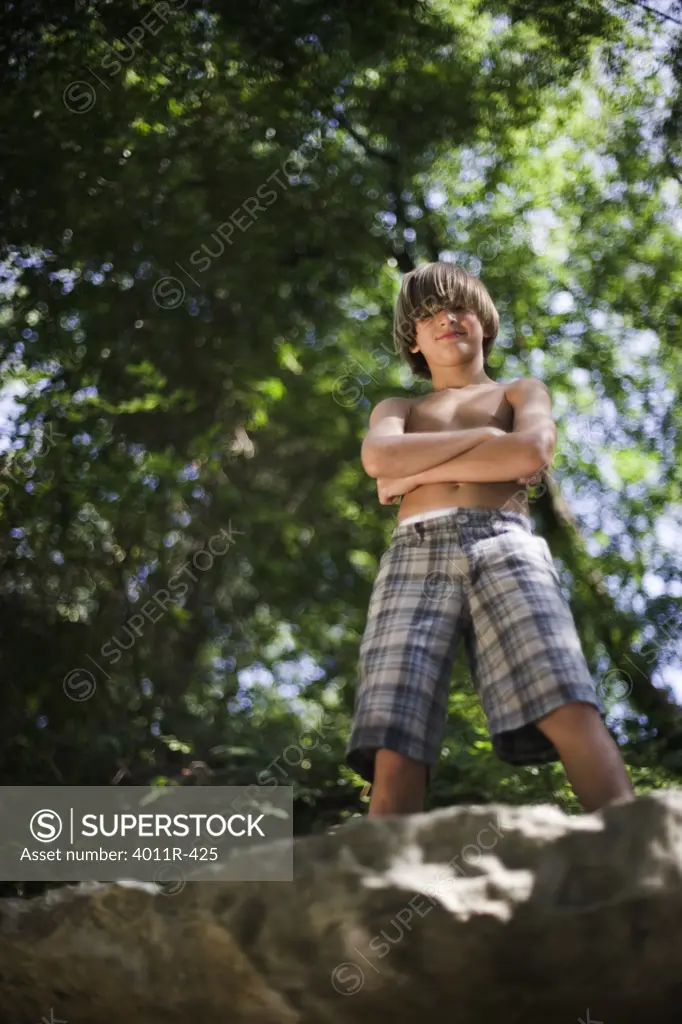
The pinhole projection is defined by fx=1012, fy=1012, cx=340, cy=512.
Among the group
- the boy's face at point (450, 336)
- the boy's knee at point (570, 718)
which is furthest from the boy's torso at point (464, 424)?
the boy's knee at point (570, 718)

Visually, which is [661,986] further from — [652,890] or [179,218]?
[179,218]

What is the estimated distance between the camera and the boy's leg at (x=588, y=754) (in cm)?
244

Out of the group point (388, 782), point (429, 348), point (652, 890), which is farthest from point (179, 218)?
point (652, 890)

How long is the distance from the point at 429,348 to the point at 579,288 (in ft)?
14.5

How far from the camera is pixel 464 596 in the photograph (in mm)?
2811

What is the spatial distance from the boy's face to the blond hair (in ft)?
0.07

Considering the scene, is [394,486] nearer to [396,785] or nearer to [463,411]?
[463,411]

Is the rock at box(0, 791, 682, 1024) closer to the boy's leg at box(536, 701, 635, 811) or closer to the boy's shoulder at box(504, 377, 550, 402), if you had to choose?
the boy's leg at box(536, 701, 635, 811)

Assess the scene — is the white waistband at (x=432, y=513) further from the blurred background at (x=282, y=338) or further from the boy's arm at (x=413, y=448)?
the blurred background at (x=282, y=338)

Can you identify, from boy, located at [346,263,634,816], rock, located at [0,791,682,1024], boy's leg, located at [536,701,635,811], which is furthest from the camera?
boy, located at [346,263,634,816]

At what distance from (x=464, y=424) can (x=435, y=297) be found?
0.42 m

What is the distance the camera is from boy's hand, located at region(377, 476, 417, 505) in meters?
2.98

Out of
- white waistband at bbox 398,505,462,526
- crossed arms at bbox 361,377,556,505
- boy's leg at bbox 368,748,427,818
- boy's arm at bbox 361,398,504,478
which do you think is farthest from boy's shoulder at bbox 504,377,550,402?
boy's leg at bbox 368,748,427,818

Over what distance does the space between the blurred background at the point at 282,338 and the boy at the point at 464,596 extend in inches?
100.0
